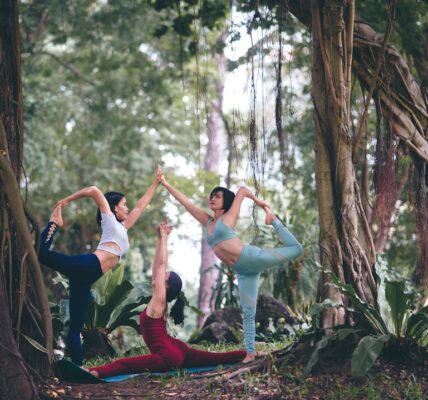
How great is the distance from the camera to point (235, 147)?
581cm

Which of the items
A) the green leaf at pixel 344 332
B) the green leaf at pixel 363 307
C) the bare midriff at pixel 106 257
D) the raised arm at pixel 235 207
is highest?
the raised arm at pixel 235 207

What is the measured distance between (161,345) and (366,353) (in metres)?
1.74

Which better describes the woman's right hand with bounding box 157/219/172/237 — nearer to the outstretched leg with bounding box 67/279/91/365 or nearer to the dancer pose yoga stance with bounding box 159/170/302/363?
the dancer pose yoga stance with bounding box 159/170/302/363

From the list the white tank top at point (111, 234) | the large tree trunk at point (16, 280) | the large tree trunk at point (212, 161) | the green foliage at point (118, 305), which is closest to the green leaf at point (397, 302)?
the white tank top at point (111, 234)

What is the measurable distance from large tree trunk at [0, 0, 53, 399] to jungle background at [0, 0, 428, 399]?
0.01 meters

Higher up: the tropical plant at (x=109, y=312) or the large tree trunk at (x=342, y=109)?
the large tree trunk at (x=342, y=109)

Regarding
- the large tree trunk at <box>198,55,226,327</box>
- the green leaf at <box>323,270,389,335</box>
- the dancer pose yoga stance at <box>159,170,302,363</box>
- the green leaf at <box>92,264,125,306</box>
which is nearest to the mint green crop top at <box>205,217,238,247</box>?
the dancer pose yoga stance at <box>159,170,302,363</box>

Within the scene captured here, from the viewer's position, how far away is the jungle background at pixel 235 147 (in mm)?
5617

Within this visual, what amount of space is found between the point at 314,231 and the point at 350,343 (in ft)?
21.7

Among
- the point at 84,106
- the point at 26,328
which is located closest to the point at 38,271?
the point at 26,328

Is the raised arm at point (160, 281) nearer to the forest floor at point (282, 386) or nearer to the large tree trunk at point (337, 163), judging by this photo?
the forest floor at point (282, 386)

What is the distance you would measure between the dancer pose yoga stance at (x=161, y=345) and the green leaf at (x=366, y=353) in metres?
1.22

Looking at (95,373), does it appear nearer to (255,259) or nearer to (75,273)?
(75,273)

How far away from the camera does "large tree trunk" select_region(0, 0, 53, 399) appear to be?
5199 mm
